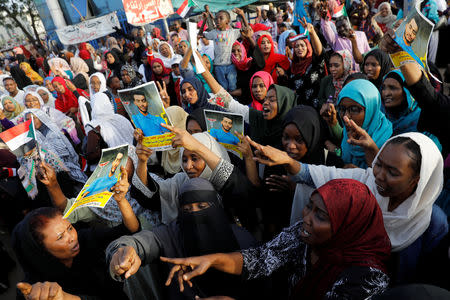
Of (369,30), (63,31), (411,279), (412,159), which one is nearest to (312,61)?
(369,30)

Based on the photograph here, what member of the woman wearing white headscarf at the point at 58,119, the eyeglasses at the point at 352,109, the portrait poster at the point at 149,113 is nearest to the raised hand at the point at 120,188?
the portrait poster at the point at 149,113

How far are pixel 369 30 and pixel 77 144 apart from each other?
575 cm

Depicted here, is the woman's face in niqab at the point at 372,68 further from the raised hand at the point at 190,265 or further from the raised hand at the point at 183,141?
the raised hand at the point at 190,265

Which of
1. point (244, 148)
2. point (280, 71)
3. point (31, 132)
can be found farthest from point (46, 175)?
point (280, 71)

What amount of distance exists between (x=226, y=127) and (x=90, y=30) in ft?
39.7

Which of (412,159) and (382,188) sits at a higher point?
(412,159)

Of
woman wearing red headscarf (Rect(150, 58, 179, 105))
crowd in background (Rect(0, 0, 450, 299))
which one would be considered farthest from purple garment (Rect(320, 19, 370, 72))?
woman wearing red headscarf (Rect(150, 58, 179, 105))

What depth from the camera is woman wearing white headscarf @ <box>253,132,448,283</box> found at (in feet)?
4.25

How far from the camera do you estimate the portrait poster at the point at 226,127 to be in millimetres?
2055

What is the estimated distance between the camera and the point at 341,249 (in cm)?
114

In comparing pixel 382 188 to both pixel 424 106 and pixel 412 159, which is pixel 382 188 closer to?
pixel 412 159

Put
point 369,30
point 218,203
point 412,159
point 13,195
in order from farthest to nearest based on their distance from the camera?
point 369,30, point 13,195, point 218,203, point 412,159

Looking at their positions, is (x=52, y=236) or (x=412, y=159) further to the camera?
(x=52, y=236)

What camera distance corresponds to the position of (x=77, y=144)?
4203 mm
